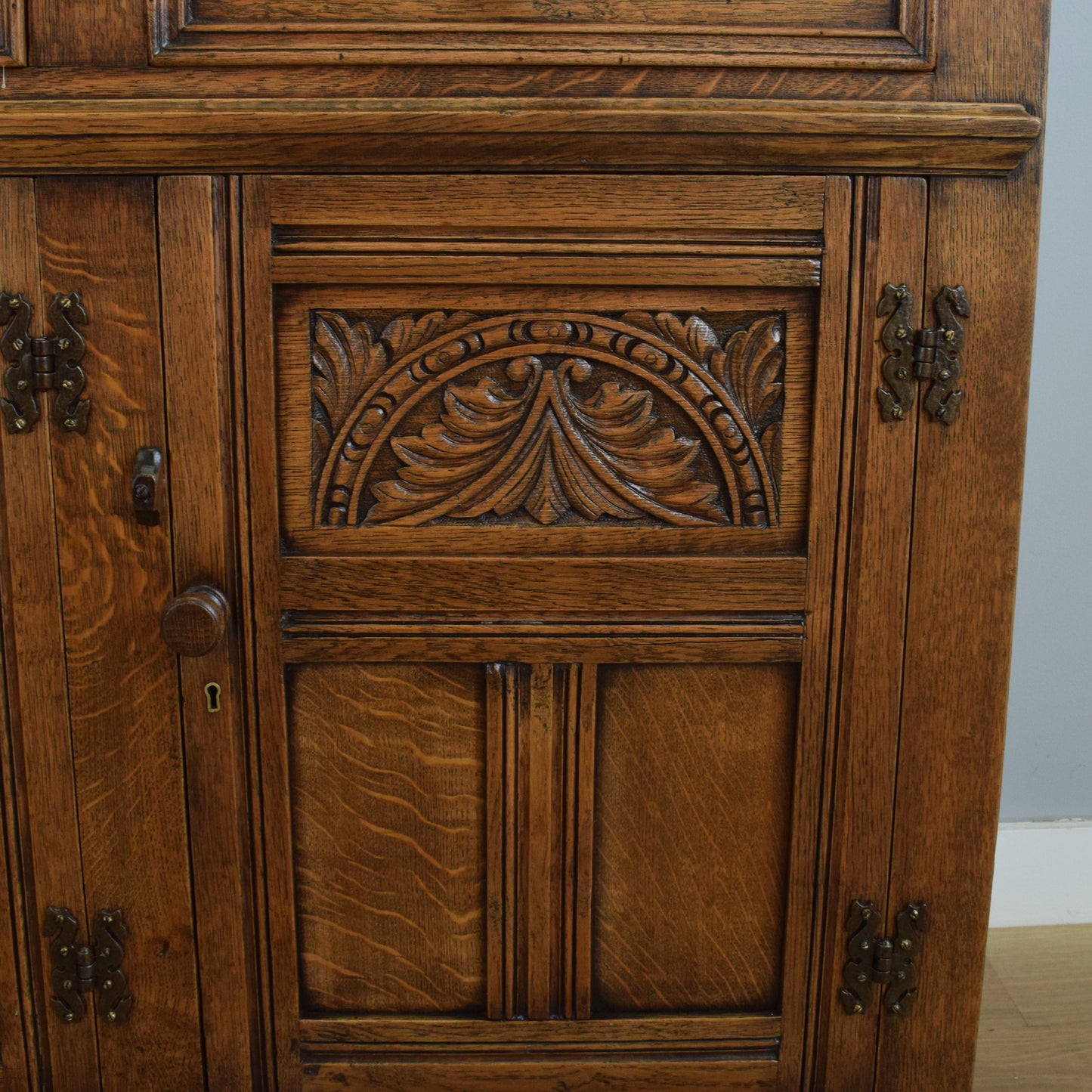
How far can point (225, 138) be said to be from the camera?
1048 mm

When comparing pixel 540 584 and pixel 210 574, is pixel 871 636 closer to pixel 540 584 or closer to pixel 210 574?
pixel 540 584

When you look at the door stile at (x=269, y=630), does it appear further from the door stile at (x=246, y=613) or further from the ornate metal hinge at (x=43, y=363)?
the ornate metal hinge at (x=43, y=363)

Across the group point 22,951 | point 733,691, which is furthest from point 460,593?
point 22,951

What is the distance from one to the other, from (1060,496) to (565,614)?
981 millimetres

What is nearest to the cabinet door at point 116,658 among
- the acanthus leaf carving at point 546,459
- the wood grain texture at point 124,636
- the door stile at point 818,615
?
the wood grain texture at point 124,636

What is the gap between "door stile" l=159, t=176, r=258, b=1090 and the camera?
1.09 meters

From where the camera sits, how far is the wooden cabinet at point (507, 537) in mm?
1059

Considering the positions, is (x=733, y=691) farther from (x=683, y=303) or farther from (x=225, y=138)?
(x=225, y=138)

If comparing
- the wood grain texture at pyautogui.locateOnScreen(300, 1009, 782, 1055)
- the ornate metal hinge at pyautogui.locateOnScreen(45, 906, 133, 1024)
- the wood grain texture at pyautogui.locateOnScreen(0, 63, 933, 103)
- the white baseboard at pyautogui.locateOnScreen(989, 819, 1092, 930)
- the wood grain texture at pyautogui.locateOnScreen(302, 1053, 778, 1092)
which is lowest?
the white baseboard at pyautogui.locateOnScreen(989, 819, 1092, 930)

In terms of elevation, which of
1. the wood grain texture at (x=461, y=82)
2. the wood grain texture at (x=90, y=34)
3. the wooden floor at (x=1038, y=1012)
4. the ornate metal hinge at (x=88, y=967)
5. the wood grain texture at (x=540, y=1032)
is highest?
the wood grain texture at (x=90, y=34)

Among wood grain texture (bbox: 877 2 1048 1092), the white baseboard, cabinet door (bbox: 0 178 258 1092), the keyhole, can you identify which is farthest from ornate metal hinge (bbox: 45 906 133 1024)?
the white baseboard

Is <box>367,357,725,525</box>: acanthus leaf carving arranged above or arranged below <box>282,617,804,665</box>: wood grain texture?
above

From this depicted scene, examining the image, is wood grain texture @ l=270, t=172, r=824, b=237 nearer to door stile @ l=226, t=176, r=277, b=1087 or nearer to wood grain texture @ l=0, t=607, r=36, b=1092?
door stile @ l=226, t=176, r=277, b=1087

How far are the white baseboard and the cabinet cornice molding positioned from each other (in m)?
1.17
